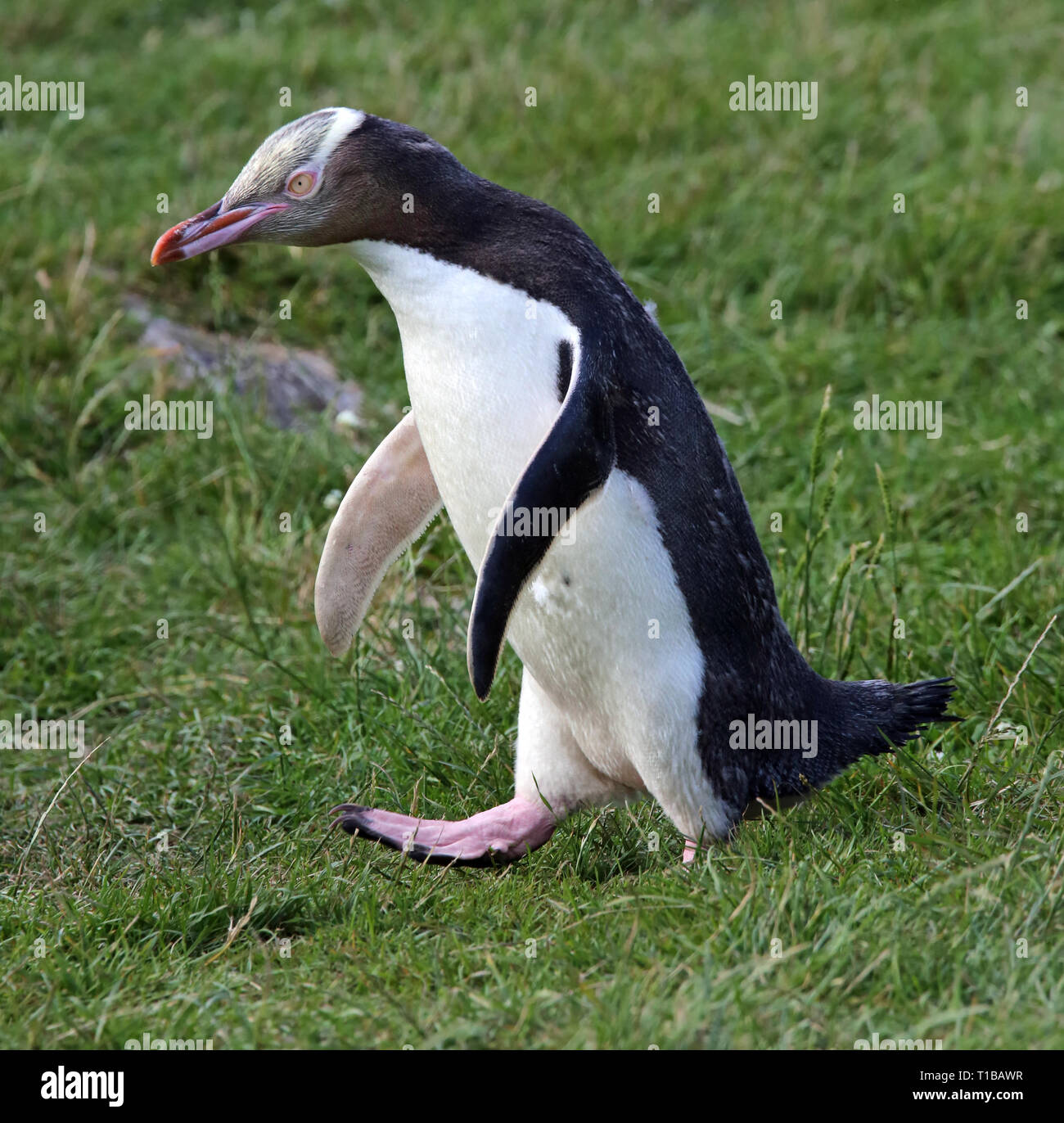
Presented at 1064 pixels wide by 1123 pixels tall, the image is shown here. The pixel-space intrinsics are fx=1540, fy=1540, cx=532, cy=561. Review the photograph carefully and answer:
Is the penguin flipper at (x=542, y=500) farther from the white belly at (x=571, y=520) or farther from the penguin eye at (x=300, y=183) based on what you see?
the penguin eye at (x=300, y=183)

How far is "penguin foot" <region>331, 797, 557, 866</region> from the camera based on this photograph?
3.35 metres

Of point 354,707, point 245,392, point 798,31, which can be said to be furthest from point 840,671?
point 798,31

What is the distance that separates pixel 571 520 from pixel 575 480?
214mm

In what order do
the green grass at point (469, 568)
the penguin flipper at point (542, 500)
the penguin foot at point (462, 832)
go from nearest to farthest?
the green grass at point (469, 568), the penguin flipper at point (542, 500), the penguin foot at point (462, 832)

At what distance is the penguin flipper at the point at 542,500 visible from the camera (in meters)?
2.93

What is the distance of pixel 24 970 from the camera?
2938mm

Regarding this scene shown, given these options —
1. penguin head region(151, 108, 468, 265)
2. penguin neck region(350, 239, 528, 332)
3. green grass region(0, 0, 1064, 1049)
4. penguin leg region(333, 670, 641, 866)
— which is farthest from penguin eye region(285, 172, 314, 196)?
green grass region(0, 0, 1064, 1049)

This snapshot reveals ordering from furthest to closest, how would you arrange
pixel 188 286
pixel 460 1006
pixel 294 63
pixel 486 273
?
pixel 294 63, pixel 188 286, pixel 486 273, pixel 460 1006

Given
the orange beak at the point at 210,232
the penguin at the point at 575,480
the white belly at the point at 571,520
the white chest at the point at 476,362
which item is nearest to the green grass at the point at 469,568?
the penguin at the point at 575,480

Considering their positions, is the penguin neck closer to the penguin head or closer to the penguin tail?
the penguin head

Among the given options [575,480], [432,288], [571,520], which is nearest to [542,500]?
[575,480]

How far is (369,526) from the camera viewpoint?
12.1 feet

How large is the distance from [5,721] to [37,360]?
69.5 inches
